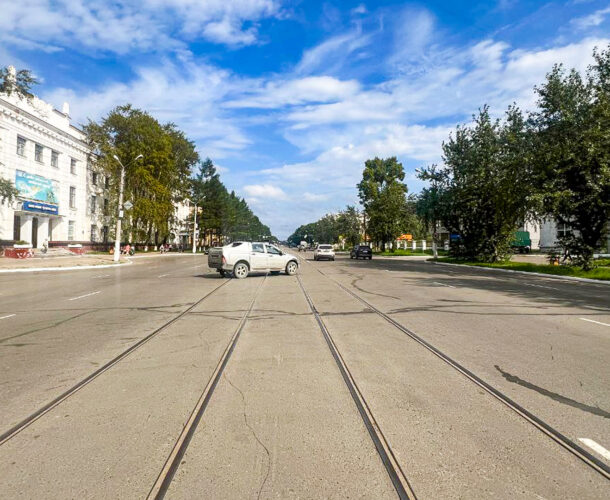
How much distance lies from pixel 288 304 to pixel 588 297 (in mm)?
10248

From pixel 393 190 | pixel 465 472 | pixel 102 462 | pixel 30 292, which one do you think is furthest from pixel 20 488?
pixel 393 190

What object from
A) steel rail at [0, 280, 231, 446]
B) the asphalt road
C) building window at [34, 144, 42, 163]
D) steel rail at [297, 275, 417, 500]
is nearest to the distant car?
building window at [34, 144, 42, 163]

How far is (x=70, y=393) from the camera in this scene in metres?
4.67

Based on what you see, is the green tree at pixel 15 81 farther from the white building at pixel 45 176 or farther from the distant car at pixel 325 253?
the distant car at pixel 325 253

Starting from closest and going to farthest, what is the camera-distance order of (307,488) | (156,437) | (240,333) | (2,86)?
1. (307,488)
2. (156,437)
3. (240,333)
4. (2,86)

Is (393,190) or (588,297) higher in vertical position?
(393,190)

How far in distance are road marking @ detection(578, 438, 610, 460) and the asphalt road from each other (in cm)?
1

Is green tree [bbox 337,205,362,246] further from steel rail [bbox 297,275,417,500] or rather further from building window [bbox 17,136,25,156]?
steel rail [bbox 297,275,417,500]

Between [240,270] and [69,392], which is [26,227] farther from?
[69,392]

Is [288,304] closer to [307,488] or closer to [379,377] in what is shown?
[379,377]

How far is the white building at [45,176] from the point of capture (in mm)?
36250

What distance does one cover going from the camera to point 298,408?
13.8 feet

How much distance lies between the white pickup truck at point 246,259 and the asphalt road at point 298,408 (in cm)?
1098

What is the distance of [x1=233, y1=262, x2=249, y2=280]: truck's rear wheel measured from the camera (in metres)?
20.2
